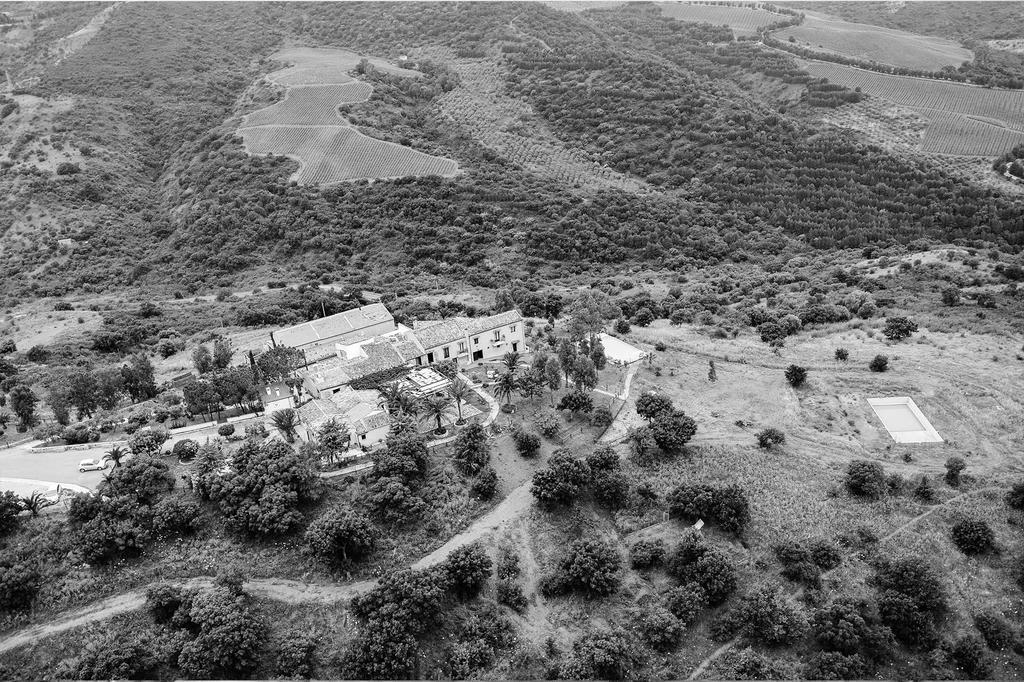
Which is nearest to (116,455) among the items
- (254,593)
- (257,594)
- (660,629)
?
(254,593)

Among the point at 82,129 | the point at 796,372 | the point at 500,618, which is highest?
the point at 796,372

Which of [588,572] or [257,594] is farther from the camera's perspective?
[588,572]

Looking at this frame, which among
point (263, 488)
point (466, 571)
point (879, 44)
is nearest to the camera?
point (466, 571)

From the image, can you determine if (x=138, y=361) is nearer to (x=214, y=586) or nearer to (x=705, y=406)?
(x=214, y=586)

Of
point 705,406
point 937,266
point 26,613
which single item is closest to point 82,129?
point 26,613

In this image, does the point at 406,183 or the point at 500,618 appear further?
the point at 406,183

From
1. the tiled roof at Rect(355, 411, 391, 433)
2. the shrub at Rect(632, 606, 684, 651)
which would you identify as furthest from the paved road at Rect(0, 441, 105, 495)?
the shrub at Rect(632, 606, 684, 651)

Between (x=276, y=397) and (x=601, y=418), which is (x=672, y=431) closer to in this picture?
(x=601, y=418)
